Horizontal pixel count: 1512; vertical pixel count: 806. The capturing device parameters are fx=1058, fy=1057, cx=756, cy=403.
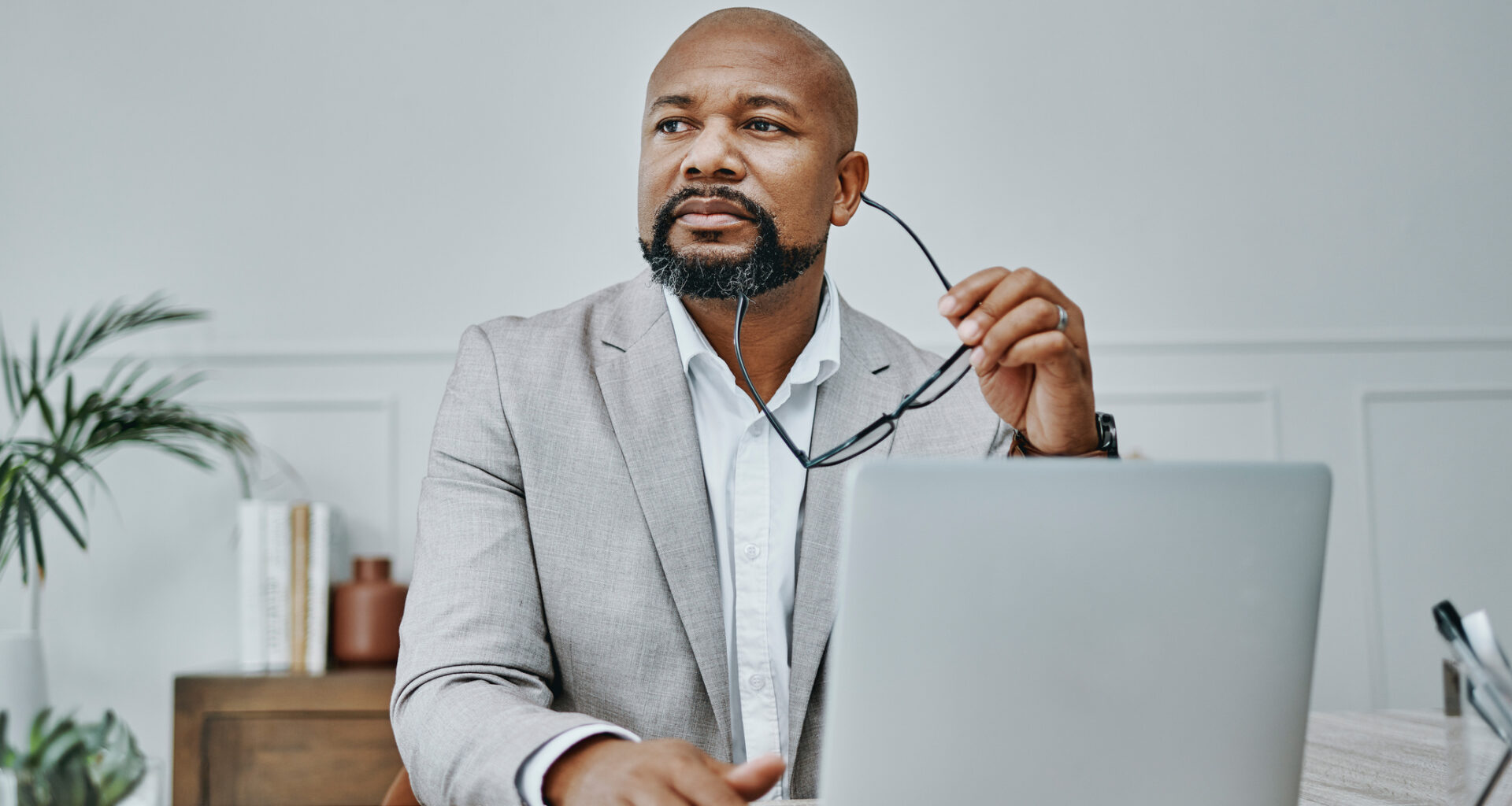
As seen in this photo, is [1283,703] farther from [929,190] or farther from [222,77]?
[222,77]

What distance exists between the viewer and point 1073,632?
56cm

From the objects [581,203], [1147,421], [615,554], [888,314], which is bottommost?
[615,554]

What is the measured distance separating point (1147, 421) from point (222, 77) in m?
2.30

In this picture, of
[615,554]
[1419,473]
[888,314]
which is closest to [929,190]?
[888,314]

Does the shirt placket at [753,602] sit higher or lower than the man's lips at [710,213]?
lower

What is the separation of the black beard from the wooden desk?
0.67 metres

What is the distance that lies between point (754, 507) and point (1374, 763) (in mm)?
691

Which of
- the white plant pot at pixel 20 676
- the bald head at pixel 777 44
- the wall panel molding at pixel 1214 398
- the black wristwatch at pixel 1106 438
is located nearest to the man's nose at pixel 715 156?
the bald head at pixel 777 44

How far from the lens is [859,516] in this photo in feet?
1.68

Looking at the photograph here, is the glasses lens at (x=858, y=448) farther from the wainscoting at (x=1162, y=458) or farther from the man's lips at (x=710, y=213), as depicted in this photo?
the wainscoting at (x=1162, y=458)

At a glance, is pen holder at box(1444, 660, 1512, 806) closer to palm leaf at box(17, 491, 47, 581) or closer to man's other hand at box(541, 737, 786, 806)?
man's other hand at box(541, 737, 786, 806)

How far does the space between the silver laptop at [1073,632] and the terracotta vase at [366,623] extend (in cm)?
174

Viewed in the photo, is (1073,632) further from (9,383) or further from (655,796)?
(9,383)

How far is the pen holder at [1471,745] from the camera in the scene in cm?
67
